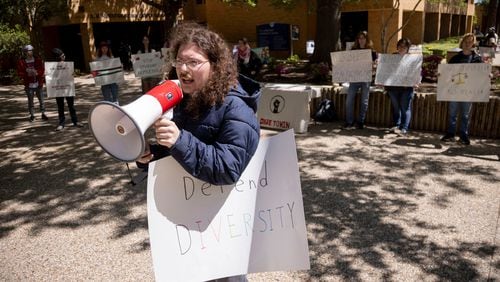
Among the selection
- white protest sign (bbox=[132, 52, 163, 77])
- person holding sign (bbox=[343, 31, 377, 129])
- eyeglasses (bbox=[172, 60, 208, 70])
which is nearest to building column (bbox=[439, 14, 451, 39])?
white protest sign (bbox=[132, 52, 163, 77])

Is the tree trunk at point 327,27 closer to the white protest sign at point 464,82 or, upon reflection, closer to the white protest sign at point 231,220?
the white protest sign at point 464,82

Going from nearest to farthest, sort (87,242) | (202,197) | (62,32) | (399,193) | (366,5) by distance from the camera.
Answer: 1. (202,197)
2. (87,242)
3. (399,193)
4. (366,5)
5. (62,32)

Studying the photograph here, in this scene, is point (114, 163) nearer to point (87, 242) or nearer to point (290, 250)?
point (87, 242)

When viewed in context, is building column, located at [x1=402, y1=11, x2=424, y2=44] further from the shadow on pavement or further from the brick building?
the shadow on pavement

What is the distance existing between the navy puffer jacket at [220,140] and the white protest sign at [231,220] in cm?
15

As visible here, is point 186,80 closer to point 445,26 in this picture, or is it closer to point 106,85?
point 106,85

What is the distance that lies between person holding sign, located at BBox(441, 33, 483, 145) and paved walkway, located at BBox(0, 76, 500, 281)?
0.23m

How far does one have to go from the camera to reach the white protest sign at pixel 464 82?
6725 millimetres

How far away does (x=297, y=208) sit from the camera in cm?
214

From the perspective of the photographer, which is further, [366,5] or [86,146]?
[366,5]

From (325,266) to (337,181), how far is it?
6.68 feet

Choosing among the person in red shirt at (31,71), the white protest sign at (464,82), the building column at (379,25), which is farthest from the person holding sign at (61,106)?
the building column at (379,25)

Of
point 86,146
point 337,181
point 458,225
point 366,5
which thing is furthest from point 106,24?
point 458,225

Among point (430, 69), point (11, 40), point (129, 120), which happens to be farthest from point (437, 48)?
point (129, 120)
